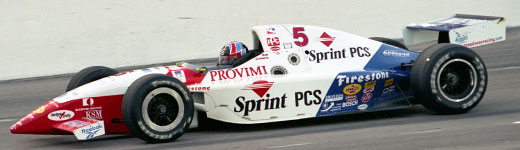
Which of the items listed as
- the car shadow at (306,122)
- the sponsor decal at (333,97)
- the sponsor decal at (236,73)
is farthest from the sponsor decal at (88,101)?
the sponsor decal at (333,97)

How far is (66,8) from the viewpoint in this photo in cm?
1381

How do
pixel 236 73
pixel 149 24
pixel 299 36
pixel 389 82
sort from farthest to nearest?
pixel 149 24 < pixel 299 36 < pixel 389 82 < pixel 236 73

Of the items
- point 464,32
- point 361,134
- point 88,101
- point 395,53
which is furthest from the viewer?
point 464,32

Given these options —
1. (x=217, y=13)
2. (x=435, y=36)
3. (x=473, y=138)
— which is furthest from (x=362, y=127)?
(x=217, y=13)

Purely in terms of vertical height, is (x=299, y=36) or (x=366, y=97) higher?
(x=299, y=36)

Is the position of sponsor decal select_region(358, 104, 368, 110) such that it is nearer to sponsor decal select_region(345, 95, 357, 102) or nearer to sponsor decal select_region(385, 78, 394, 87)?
sponsor decal select_region(345, 95, 357, 102)

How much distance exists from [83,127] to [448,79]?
3.83 m

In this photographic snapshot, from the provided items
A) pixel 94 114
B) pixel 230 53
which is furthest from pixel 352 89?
pixel 94 114

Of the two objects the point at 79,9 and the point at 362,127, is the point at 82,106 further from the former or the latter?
the point at 79,9

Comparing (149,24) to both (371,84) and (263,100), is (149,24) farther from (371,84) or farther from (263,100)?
(371,84)

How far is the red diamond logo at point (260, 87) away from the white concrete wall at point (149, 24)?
5634 millimetres

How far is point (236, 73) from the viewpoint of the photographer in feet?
29.2

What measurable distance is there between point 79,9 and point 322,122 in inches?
243

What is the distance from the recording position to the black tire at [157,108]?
7.98m
